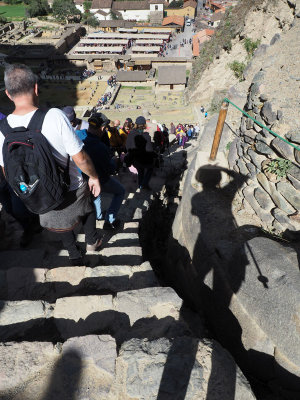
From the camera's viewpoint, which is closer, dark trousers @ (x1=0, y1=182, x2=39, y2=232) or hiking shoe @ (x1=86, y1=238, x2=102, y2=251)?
hiking shoe @ (x1=86, y1=238, x2=102, y2=251)

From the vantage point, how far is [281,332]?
2.62m

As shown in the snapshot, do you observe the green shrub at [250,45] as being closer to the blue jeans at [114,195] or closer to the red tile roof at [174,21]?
the blue jeans at [114,195]

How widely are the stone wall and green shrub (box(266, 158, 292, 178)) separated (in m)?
0.03

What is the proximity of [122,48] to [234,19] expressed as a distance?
86.8 feet

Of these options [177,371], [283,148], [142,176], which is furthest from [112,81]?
[177,371]

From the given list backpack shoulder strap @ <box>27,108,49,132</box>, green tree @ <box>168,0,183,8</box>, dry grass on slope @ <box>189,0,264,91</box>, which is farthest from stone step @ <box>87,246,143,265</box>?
green tree @ <box>168,0,183,8</box>

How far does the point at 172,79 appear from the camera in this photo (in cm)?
3136

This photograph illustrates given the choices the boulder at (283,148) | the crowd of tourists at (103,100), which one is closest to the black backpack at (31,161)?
the boulder at (283,148)

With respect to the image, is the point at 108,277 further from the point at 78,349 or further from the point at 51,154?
the point at 51,154

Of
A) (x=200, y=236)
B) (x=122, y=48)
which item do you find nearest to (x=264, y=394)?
(x=200, y=236)

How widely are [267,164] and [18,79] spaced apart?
330 cm

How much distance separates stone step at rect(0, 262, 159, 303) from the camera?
281cm

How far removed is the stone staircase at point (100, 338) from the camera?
5.74 feet

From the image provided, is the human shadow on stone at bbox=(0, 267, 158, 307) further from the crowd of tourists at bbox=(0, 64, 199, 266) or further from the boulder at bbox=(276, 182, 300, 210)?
the boulder at bbox=(276, 182, 300, 210)
